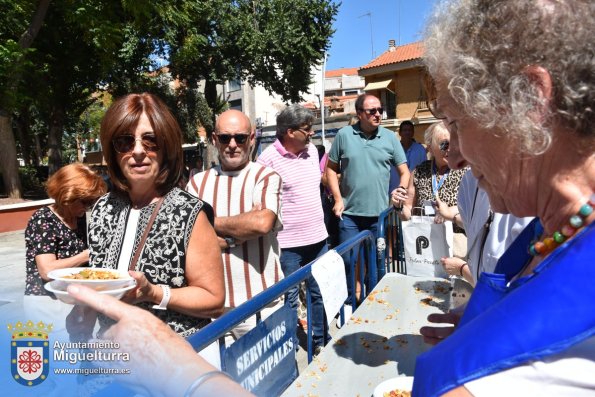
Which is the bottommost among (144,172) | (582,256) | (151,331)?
(151,331)

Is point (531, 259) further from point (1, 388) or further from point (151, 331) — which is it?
point (1, 388)

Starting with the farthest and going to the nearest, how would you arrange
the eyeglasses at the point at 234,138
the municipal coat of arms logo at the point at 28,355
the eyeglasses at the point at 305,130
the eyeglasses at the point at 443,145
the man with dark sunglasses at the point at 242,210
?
1. the eyeglasses at the point at 305,130
2. the eyeglasses at the point at 443,145
3. the eyeglasses at the point at 234,138
4. the man with dark sunglasses at the point at 242,210
5. the municipal coat of arms logo at the point at 28,355

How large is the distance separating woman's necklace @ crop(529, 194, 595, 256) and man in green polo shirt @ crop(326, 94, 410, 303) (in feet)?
12.7

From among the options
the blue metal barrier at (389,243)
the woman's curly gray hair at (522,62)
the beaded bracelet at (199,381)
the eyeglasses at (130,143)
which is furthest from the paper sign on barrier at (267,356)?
the blue metal barrier at (389,243)

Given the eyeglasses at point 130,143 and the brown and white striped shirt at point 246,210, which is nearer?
the eyeglasses at point 130,143

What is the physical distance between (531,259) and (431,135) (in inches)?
135

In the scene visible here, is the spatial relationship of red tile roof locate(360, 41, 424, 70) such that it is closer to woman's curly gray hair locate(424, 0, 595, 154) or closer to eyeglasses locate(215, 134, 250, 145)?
eyeglasses locate(215, 134, 250, 145)

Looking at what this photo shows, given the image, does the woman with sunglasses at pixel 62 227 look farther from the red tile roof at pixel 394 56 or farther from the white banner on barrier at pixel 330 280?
the red tile roof at pixel 394 56

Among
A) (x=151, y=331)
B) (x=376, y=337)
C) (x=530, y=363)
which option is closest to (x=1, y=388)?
(x=151, y=331)

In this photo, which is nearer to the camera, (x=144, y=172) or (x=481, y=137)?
Result: (x=481, y=137)

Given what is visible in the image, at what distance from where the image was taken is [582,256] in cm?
70

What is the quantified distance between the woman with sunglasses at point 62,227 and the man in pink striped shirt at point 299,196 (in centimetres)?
163

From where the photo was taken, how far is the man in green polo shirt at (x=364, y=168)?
484cm

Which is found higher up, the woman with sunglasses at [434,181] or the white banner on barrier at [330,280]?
the woman with sunglasses at [434,181]
